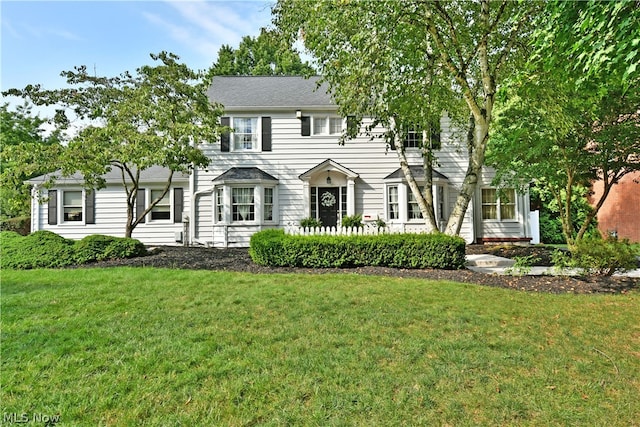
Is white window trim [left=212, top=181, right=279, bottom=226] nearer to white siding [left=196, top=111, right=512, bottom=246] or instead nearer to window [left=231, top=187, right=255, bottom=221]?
window [left=231, top=187, right=255, bottom=221]

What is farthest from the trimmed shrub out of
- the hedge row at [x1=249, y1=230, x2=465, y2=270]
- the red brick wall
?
the red brick wall

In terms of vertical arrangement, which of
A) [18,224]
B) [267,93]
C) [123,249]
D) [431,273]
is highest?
[267,93]

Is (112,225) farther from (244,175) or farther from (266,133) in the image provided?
(266,133)

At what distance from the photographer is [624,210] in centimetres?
1462

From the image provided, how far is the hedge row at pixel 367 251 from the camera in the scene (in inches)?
319

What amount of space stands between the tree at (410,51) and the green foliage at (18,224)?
57.7ft

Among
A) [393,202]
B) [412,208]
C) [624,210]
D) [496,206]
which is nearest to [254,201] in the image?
[393,202]

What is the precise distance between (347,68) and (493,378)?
698 cm

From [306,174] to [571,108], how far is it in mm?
8642

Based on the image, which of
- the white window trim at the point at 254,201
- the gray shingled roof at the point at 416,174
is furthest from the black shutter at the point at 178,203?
the gray shingled roof at the point at 416,174

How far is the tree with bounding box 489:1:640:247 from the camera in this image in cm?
403

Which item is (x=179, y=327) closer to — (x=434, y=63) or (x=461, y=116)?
(x=434, y=63)

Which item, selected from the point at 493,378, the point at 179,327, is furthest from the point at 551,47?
the point at 179,327

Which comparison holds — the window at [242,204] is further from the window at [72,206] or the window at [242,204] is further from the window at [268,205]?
the window at [72,206]
